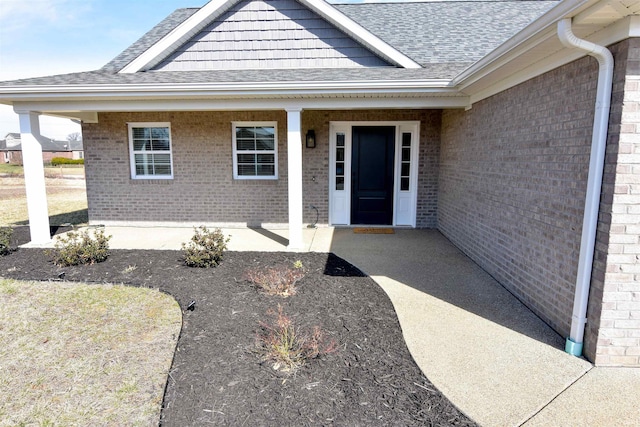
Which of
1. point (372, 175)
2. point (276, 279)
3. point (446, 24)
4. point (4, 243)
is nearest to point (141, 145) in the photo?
point (4, 243)

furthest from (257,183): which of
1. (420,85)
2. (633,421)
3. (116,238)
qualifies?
(633,421)

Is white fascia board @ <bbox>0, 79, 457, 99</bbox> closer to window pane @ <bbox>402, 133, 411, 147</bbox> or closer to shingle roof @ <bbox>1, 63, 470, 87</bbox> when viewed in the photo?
shingle roof @ <bbox>1, 63, 470, 87</bbox>

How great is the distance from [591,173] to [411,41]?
6681mm

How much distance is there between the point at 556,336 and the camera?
12.1 ft

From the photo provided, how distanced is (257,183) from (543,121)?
20.2 feet

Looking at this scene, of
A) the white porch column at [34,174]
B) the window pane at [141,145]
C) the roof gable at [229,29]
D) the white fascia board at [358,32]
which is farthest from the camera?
the window pane at [141,145]

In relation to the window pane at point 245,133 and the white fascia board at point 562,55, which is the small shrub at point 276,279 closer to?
the white fascia board at point 562,55

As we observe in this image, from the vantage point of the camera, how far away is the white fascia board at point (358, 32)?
7.71 m

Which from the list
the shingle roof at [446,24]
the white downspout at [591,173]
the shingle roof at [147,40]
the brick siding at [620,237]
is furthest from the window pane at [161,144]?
the brick siding at [620,237]

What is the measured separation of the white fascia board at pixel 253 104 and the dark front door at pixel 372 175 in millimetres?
1887

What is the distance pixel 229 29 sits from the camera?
853cm

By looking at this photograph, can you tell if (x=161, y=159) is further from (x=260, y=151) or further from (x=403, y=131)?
(x=403, y=131)

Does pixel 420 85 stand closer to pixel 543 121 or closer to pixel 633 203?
pixel 543 121

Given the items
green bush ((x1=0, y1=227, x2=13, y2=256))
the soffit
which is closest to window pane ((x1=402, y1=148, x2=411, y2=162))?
the soffit
